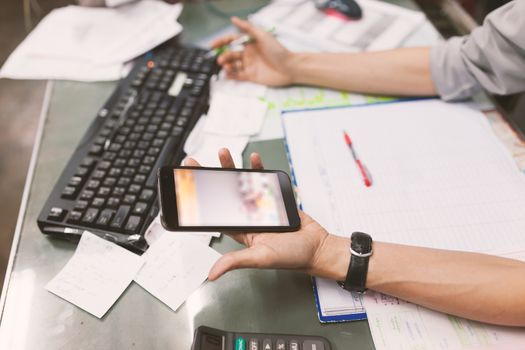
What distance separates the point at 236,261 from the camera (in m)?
0.54

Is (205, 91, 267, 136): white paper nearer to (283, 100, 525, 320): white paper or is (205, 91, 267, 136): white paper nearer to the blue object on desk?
(283, 100, 525, 320): white paper

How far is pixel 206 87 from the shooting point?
890 millimetres

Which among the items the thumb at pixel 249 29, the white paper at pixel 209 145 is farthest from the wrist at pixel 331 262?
the thumb at pixel 249 29

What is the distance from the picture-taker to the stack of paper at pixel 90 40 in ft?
3.20

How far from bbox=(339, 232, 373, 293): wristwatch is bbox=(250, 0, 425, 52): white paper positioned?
57 centimetres

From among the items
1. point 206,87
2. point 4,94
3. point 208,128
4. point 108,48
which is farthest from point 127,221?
point 4,94

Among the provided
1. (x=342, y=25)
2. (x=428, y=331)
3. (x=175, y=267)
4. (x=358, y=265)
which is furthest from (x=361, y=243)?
(x=342, y=25)

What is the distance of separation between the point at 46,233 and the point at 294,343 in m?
0.42

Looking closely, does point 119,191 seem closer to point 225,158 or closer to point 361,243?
point 225,158

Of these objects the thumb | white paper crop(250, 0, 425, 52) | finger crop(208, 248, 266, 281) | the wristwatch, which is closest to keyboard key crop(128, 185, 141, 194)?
finger crop(208, 248, 266, 281)

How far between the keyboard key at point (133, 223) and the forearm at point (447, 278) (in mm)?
282

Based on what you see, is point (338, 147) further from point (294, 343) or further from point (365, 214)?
point (294, 343)

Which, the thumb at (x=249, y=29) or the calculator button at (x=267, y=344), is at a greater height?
the thumb at (x=249, y=29)

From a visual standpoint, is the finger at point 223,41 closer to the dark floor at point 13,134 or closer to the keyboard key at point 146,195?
the keyboard key at point 146,195
